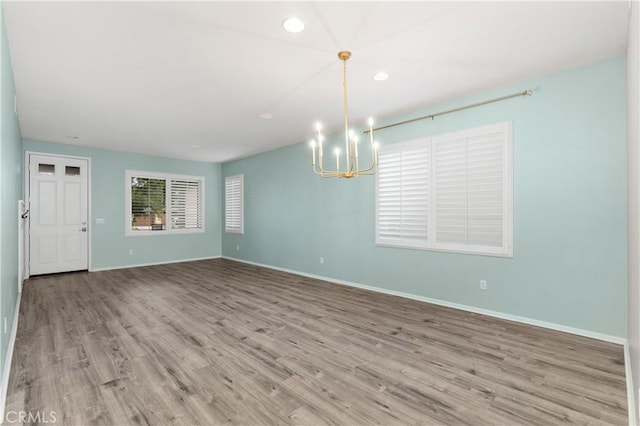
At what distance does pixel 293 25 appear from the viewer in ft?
7.71

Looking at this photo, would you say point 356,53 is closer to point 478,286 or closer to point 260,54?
point 260,54

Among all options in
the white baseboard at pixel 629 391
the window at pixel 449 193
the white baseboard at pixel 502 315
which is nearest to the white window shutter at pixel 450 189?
the window at pixel 449 193

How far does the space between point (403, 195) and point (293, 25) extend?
283 cm

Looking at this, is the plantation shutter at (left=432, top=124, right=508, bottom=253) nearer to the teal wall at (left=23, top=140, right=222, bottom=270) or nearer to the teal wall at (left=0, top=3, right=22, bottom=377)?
the teal wall at (left=0, top=3, right=22, bottom=377)

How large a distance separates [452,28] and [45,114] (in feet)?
17.7

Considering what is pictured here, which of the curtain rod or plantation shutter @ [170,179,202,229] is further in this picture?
plantation shutter @ [170,179,202,229]

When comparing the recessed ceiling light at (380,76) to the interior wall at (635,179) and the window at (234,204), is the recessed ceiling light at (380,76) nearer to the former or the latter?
the interior wall at (635,179)

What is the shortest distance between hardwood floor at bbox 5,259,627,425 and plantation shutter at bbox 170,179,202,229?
3906 millimetres

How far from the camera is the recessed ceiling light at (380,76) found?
320cm

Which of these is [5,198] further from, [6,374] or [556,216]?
[556,216]

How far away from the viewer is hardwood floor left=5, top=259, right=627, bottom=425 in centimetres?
196

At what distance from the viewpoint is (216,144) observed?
6340 mm

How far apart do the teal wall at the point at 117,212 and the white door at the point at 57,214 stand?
18cm

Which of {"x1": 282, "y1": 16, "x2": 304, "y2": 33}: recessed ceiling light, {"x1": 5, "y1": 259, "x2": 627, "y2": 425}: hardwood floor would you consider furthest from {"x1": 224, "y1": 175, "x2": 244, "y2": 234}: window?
{"x1": 282, "y1": 16, "x2": 304, "y2": 33}: recessed ceiling light
